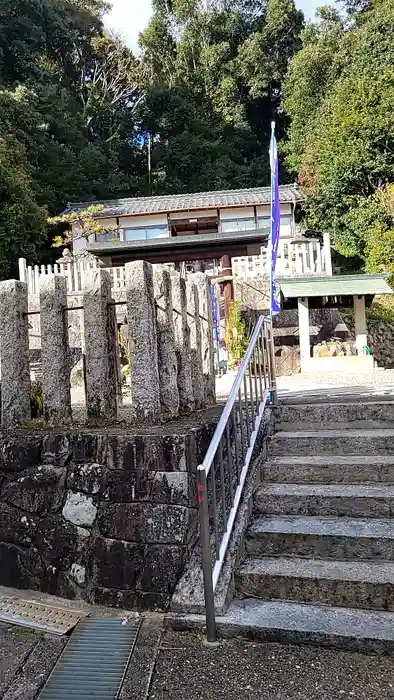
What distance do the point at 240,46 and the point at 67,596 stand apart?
1357 inches

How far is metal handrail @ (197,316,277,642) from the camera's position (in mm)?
2170

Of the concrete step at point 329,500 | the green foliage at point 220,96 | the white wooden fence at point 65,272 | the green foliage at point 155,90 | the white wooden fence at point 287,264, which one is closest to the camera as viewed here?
the concrete step at point 329,500

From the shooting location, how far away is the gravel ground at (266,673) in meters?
1.83

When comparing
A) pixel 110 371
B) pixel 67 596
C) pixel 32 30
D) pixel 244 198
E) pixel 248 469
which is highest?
pixel 32 30

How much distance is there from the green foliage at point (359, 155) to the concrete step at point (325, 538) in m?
14.5

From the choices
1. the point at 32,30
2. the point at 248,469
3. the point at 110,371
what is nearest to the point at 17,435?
the point at 110,371

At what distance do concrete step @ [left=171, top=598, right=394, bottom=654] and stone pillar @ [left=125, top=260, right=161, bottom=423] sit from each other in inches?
47.8

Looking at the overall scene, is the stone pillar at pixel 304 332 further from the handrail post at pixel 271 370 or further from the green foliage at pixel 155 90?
the green foliage at pixel 155 90

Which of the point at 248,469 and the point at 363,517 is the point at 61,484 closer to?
the point at 248,469

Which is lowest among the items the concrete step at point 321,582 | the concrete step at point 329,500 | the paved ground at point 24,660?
the paved ground at point 24,660

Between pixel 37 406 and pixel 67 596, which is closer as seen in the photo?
pixel 67 596

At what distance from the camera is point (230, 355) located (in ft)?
32.5

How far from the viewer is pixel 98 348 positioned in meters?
3.04

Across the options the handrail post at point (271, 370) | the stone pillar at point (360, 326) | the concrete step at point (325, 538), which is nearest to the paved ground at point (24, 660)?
the concrete step at point (325, 538)
